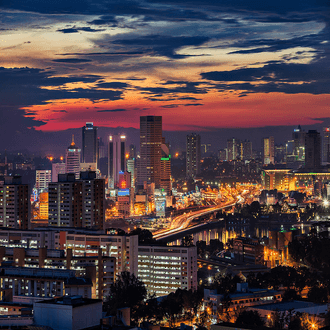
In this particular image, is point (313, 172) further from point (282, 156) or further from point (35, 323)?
point (35, 323)

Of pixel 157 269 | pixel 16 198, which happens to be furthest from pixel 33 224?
pixel 157 269

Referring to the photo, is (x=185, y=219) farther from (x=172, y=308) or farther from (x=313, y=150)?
(x=313, y=150)

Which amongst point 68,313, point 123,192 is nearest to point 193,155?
point 123,192

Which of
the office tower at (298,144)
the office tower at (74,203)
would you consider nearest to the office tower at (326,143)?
the office tower at (298,144)

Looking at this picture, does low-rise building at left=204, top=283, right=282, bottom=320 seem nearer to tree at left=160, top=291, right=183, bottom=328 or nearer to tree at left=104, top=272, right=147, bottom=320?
tree at left=160, top=291, right=183, bottom=328

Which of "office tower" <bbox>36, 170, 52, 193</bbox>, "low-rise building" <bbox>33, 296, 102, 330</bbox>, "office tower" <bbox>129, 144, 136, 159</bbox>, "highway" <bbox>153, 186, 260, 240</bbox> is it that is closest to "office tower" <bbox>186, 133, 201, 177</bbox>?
"office tower" <bbox>129, 144, 136, 159</bbox>
